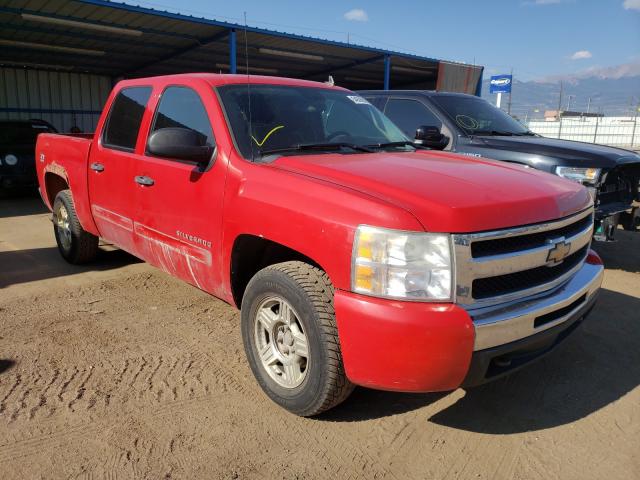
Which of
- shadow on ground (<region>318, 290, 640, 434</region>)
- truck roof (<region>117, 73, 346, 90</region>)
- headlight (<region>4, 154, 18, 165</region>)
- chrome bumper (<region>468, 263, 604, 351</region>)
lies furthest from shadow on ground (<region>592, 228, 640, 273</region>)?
headlight (<region>4, 154, 18, 165</region>)

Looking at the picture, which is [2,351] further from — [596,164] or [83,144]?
[596,164]

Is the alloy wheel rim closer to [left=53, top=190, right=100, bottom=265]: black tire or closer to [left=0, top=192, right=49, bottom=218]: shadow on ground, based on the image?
[left=53, top=190, right=100, bottom=265]: black tire

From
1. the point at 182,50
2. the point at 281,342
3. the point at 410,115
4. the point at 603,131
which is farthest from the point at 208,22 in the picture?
the point at 603,131

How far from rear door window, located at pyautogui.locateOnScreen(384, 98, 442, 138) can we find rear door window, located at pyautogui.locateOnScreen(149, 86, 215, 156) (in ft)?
11.0

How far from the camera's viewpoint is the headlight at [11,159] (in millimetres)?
10273

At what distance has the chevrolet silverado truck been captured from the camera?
527 cm

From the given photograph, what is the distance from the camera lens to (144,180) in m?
3.72

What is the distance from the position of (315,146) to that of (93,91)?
2063 cm

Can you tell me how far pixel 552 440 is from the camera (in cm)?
260

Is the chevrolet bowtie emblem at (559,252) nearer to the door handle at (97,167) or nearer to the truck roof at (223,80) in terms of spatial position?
the truck roof at (223,80)

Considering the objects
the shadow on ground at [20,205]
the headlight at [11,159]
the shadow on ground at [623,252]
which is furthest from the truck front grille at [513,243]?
the headlight at [11,159]

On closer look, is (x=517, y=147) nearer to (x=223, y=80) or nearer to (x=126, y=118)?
(x=223, y=80)

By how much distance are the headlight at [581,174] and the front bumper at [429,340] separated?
340 cm

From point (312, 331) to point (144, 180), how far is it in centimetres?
197
